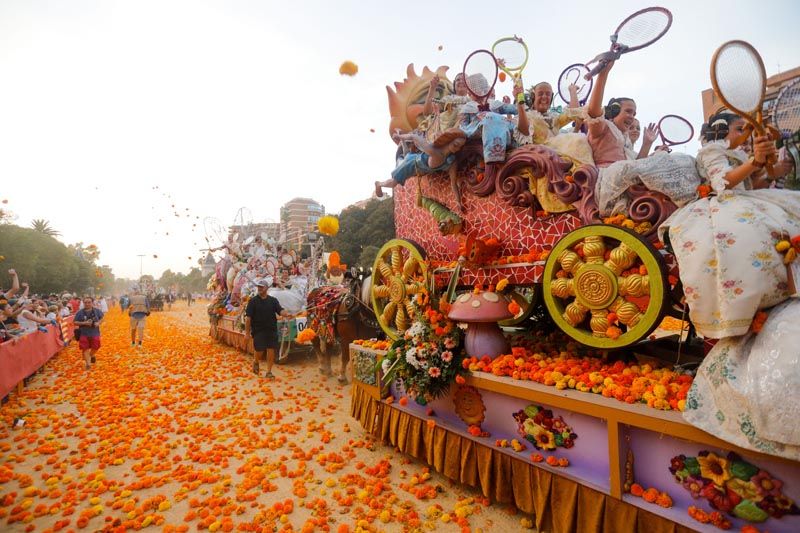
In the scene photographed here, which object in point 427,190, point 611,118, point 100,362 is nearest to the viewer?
point 611,118

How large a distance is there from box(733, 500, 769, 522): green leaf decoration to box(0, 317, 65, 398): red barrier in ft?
31.5

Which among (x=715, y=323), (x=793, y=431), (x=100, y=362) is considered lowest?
(x=100, y=362)

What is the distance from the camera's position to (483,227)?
4.41 m

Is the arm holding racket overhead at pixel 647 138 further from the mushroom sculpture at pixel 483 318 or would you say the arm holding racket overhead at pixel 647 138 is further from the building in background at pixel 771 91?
the mushroom sculpture at pixel 483 318

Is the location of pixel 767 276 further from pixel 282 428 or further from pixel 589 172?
pixel 282 428

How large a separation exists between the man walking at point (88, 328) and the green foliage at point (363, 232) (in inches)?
731

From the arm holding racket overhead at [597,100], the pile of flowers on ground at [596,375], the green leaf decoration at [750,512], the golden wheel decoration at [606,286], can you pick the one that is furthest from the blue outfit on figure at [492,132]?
the green leaf decoration at [750,512]

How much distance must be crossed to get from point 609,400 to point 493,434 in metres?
1.23

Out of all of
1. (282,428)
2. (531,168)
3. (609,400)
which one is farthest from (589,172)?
(282,428)

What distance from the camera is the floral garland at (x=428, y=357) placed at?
151 inches

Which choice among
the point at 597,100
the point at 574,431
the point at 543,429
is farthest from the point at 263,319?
the point at 597,100

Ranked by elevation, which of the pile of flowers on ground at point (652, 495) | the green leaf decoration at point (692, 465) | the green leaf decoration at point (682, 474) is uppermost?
the green leaf decoration at point (692, 465)

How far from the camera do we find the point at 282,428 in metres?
5.36

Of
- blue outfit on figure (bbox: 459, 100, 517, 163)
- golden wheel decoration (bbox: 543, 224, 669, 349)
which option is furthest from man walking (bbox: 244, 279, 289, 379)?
golden wheel decoration (bbox: 543, 224, 669, 349)
